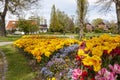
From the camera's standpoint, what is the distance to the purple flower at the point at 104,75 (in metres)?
3.98

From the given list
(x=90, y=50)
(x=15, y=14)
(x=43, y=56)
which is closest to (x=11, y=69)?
(x=43, y=56)

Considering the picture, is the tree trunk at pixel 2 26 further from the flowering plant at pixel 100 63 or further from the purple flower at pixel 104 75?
the purple flower at pixel 104 75

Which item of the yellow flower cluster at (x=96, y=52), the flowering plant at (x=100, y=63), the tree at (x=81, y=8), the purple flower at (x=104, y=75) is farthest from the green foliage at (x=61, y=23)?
the purple flower at (x=104, y=75)

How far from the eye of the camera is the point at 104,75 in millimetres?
4027

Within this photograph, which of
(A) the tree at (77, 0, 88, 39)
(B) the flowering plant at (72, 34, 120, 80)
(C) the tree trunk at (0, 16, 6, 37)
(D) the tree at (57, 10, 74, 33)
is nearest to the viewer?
(B) the flowering plant at (72, 34, 120, 80)

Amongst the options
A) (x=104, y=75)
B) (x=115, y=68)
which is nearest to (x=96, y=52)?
(x=115, y=68)

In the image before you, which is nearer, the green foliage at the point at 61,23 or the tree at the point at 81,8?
the tree at the point at 81,8

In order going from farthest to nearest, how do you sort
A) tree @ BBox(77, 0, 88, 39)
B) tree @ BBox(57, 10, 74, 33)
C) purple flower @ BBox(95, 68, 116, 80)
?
tree @ BBox(57, 10, 74, 33) < tree @ BBox(77, 0, 88, 39) < purple flower @ BBox(95, 68, 116, 80)

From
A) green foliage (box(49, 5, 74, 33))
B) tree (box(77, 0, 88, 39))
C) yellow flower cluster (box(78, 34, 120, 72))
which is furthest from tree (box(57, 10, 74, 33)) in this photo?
yellow flower cluster (box(78, 34, 120, 72))

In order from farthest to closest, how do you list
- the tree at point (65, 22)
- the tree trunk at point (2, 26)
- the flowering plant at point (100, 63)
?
the tree at point (65, 22) < the tree trunk at point (2, 26) < the flowering plant at point (100, 63)

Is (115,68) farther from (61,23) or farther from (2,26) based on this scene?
(61,23)

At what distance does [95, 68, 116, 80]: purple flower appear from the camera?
398cm

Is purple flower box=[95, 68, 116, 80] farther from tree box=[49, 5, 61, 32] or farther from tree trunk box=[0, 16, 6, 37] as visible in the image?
tree box=[49, 5, 61, 32]

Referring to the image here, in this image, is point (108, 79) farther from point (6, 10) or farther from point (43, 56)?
point (6, 10)
